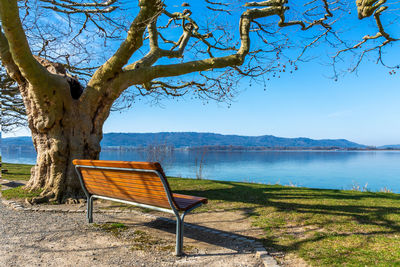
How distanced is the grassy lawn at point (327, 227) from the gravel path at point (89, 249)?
0.71m

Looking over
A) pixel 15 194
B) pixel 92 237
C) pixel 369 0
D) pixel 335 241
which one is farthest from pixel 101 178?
pixel 369 0

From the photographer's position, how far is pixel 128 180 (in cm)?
305

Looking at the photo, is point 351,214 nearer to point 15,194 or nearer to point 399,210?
point 399,210

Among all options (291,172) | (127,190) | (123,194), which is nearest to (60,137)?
(123,194)

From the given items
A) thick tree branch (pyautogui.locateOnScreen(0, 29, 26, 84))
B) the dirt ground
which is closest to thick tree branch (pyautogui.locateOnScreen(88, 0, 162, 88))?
thick tree branch (pyautogui.locateOnScreen(0, 29, 26, 84))

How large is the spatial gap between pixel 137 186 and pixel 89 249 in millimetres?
868

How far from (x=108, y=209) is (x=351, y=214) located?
437 cm

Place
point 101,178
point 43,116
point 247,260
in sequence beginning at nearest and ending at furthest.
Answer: point 247,260, point 101,178, point 43,116

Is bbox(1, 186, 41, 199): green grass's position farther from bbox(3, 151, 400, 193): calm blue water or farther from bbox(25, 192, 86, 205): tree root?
bbox(3, 151, 400, 193): calm blue water

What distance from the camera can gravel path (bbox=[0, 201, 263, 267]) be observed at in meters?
2.56

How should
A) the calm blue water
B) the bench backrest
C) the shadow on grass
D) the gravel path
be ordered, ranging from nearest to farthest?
the gravel path
the bench backrest
the shadow on grass
the calm blue water

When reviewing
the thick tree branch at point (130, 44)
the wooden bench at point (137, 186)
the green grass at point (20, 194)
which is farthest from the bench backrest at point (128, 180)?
the thick tree branch at point (130, 44)

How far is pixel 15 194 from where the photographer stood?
18.3ft

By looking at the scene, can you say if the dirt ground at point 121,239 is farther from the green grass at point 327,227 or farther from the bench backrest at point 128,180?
the bench backrest at point 128,180
